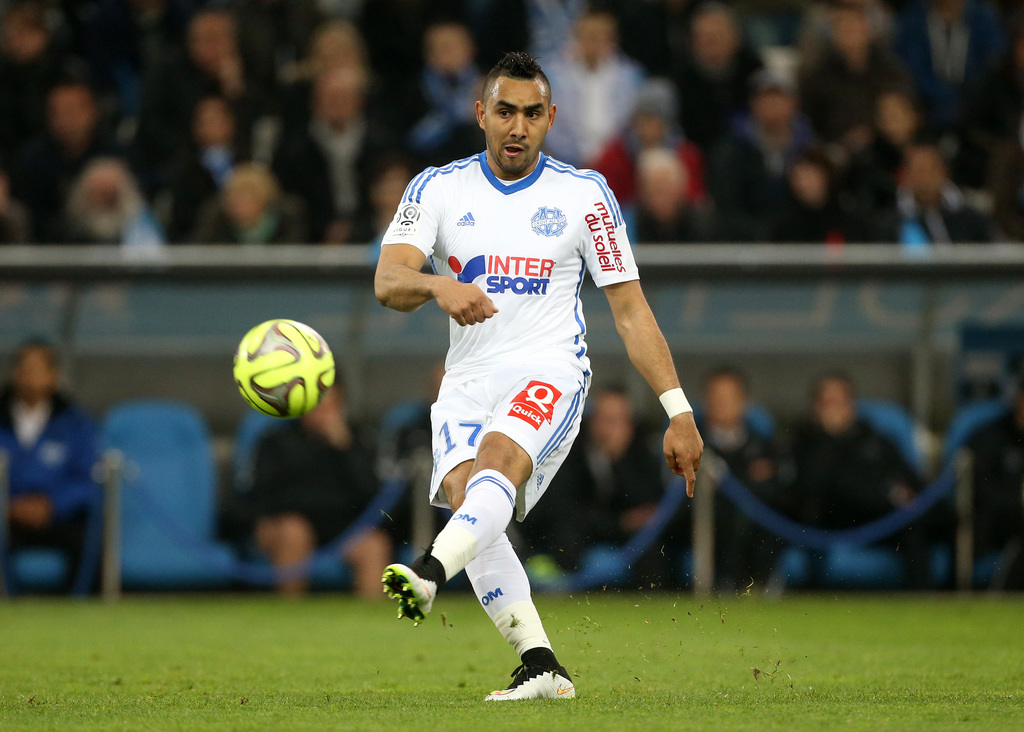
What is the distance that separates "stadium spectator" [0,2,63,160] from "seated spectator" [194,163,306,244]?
2951mm

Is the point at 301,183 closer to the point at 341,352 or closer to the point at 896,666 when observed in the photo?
the point at 341,352

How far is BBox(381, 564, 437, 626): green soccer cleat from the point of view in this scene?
4.70m

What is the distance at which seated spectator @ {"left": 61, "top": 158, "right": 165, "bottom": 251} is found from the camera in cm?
1235

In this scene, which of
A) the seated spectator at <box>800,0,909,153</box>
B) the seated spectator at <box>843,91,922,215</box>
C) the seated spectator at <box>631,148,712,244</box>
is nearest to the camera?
the seated spectator at <box>631,148,712,244</box>

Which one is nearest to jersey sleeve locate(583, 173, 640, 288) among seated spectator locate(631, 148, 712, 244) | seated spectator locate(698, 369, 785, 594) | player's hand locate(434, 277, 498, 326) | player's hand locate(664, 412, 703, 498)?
player's hand locate(664, 412, 703, 498)

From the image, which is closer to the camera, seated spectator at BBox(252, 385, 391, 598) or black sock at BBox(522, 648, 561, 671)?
black sock at BBox(522, 648, 561, 671)

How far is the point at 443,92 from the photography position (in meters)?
14.0

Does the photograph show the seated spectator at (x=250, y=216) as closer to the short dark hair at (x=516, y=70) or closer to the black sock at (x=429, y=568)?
the short dark hair at (x=516, y=70)

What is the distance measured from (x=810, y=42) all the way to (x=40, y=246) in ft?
27.2

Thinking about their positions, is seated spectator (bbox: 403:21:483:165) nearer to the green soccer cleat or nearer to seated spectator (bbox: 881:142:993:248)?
seated spectator (bbox: 881:142:993:248)

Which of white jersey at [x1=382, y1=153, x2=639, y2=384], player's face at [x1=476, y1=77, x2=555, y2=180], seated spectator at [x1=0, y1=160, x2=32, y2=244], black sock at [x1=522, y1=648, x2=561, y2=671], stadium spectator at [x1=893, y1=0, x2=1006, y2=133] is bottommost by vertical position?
black sock at [x1=522, y1=648, x2=561, y2=671]

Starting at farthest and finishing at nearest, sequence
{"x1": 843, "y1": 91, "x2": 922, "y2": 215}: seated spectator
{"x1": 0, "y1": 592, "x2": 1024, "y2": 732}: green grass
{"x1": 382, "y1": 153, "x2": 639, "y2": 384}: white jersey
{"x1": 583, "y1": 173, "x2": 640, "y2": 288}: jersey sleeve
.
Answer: {"x1": 843, "y1": 91, "x2": 922, "y2": 215}: seated spectator → {"x1": 583, "y1": 173, "x2": 640, "y2": 288}: jersey sleeve → {"x1": 382, "y1": 153, "x2": 639, "y2": 384}: white jersey → {"x1": 0, "y1": 592, "x2": 1024, "y2": 732}: green grass

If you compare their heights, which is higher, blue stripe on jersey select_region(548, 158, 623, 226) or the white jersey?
blue stripe on jersey select_region(548, 158, 623, 226)

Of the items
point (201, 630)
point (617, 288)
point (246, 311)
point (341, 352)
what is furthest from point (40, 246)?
point (617, 288)
